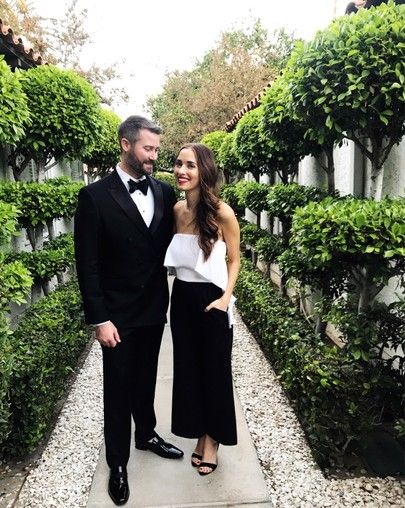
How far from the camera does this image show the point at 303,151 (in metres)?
5.01

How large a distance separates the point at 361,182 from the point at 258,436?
3152mm

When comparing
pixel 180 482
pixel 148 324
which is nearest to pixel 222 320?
pixel 148 324

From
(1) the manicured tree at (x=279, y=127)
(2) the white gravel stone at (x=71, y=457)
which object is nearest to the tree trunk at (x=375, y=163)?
(1) the manicured tree at (x=279, y=127)

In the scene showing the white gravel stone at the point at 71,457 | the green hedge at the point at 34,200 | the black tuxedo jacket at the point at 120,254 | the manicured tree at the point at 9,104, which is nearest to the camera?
the black tuxedo jacket at the point at 120,254

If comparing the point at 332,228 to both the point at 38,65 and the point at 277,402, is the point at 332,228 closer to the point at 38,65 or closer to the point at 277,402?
the point at 277,402

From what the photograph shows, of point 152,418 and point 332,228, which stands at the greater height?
point 332,228

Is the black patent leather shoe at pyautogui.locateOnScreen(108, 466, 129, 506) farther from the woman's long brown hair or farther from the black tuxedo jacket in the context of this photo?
the woman's long brown hair

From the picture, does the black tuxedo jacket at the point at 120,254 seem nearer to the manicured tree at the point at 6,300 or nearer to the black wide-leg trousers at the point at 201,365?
the black wide-leg trousers at the point at 201,365

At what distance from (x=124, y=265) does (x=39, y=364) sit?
1.25 meters

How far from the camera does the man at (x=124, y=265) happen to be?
258 cm

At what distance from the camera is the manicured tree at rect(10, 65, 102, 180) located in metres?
5.11

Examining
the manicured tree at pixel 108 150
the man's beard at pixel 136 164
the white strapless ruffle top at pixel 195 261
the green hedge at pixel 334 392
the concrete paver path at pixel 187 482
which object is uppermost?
the manicured tree at pixel 108 150

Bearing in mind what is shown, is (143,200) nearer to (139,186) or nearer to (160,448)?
(139,186)

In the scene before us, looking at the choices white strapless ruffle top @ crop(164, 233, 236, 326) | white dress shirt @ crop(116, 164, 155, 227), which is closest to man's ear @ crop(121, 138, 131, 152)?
white dress shirt @ crop(116, 164, 155, 227)
